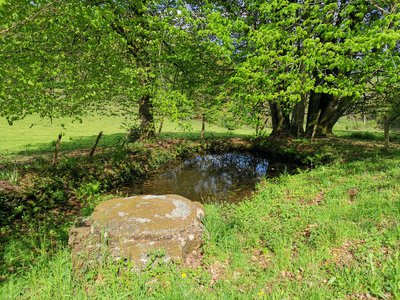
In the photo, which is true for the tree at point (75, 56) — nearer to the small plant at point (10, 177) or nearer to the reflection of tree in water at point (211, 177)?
the small plant at point (10, 177)

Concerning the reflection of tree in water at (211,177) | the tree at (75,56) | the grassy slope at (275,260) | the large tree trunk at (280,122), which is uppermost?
the tree at (75,56)

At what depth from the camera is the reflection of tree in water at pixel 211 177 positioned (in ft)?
45.9

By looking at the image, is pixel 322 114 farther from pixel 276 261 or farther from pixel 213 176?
pixel 276 261

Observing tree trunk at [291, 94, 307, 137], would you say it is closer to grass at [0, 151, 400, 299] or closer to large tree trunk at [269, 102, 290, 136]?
large tree trunk at [269, 102, 290, 136]

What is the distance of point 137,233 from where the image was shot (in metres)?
6.74

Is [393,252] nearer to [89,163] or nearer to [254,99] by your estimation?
[254,99]

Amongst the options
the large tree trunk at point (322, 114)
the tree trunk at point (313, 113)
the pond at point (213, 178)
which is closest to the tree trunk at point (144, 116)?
the pond at point (213, 178)

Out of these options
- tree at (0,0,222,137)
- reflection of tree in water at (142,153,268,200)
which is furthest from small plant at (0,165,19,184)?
reflection of tree in water at (142,153,268,200)

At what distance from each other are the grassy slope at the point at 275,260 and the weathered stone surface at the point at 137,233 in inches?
15.0

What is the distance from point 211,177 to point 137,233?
10131 mm

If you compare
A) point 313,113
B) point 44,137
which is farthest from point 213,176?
point 44,137

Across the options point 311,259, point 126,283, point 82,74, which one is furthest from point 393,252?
point 82,74

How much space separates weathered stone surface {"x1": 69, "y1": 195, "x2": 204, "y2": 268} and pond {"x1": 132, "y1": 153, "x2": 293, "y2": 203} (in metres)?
4.59

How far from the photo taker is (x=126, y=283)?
18.4 ft
